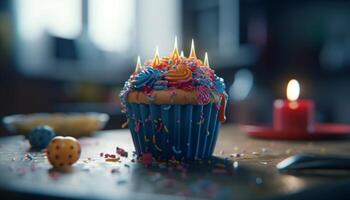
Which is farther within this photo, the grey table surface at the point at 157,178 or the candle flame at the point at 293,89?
the candle flame at the point at 293,89

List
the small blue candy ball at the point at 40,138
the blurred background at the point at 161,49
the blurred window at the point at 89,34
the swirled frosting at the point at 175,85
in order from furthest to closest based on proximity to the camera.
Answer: the blurred window at the point at 89,34, the blurred background at the point at 161,49, the small blue candy ball at the point at 40,138, the swirled frosting at the point at 175,85

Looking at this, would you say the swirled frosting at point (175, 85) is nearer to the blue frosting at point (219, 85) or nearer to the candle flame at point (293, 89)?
the blue frosting at point (219, 85)

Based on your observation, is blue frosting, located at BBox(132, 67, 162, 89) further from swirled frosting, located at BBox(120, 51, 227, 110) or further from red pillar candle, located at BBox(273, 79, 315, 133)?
red pillar candle, located at BBox(273, 79, 315, 133)

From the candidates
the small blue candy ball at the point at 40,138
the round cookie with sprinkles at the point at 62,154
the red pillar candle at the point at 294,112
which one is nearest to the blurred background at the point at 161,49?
the red pillar candle at the point at 294,112

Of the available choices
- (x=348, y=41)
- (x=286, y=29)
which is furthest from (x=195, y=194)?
(x=286, y=29)

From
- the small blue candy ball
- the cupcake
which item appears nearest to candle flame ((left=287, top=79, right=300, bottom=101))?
the cupcake

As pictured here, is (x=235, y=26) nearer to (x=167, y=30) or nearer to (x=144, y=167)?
(x=167, y=30)

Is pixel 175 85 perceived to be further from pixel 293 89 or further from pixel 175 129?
pixel 293 89
